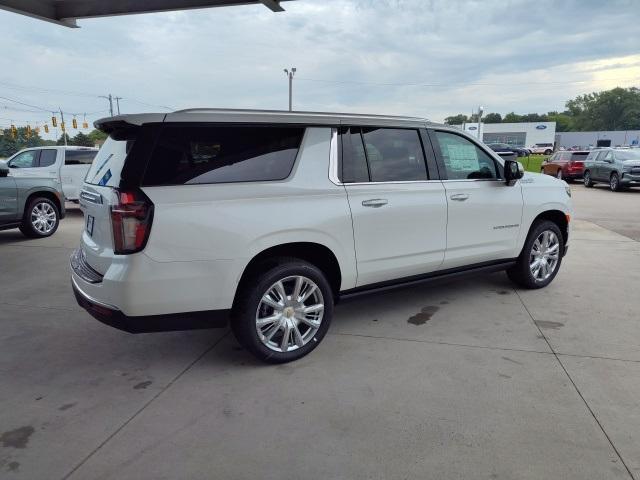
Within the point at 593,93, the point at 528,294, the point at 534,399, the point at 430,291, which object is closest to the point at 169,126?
the point at 534,399

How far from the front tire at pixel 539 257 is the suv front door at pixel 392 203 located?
4.59 feet

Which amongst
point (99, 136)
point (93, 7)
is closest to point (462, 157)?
point (99, 136)

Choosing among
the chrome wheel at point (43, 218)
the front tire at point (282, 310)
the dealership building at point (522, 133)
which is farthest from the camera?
the dealership building at point (522, 133)

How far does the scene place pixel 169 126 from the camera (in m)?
3.14

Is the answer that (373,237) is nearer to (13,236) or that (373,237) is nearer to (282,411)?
(282,411)

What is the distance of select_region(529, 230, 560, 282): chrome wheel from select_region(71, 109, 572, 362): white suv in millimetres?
998


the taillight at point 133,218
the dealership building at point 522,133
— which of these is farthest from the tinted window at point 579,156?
the dealership building at point 522,133

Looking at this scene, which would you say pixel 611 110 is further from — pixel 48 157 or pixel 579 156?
pixel 48 157

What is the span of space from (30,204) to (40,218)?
37 centimetres

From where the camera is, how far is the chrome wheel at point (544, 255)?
5.38 m

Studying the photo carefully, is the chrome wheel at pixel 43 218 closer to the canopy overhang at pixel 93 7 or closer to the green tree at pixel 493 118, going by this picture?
the canopy overhang at pixel 93 7

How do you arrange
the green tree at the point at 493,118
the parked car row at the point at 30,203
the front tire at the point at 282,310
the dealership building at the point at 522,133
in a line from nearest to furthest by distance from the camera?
the front tire at the point at 282,310
the parked car row at the point at 30,203
the dealership building at the point at 522,133
the green tree at the point at 493,118

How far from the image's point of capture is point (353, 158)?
3.92 meters

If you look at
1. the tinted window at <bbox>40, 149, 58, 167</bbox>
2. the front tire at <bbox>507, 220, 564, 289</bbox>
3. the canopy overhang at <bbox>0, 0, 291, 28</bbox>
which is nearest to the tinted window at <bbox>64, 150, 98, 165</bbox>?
the tinted window at <bbox>40, 149, 58, 167</bbox>
